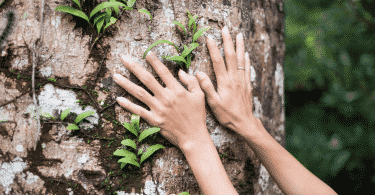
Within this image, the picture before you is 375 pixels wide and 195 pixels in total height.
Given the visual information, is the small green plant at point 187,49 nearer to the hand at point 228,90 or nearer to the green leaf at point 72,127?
the hand at point 228,90

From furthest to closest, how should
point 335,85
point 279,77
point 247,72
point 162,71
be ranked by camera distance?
point 335,85, point 279,77, point 247,72, point 162,71

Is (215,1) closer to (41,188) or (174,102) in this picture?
(174,102)

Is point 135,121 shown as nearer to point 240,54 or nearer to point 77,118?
point 77,118

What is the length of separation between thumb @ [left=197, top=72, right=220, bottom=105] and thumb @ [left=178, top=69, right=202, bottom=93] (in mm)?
44

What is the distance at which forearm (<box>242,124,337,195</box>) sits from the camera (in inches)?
48.4

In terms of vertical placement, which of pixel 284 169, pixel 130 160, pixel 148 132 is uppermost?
pixel 148 132

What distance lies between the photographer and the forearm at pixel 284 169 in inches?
48.4

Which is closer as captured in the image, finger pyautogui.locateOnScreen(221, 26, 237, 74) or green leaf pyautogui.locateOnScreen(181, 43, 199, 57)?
green leaf pyautogui.locateOnScreen(181, 43, 199, 57)

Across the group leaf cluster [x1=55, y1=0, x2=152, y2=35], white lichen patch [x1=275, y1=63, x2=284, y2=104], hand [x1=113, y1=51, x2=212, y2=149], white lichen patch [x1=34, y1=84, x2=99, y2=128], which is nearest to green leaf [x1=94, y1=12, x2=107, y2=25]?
leaf cluster [x1=55, y1=0, x2=152, y2=35]

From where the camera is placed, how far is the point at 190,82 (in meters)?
1.24

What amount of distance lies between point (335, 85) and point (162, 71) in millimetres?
2609

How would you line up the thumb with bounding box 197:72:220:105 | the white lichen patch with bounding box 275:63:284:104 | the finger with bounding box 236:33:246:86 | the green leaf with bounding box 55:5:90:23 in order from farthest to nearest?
the white lichen patch with bounding box 275:63:284:104
the finger with bounding box 236:33:246:86
the thumb with bounding box 197:72:220:105
the green leaf with bounding box 55:5:90:23

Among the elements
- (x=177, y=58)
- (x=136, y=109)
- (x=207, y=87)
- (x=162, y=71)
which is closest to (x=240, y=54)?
(x=207, y=87)

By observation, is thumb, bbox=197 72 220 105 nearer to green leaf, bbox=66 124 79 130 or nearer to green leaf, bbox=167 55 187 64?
green leaf, bbox=167 55 187 64
